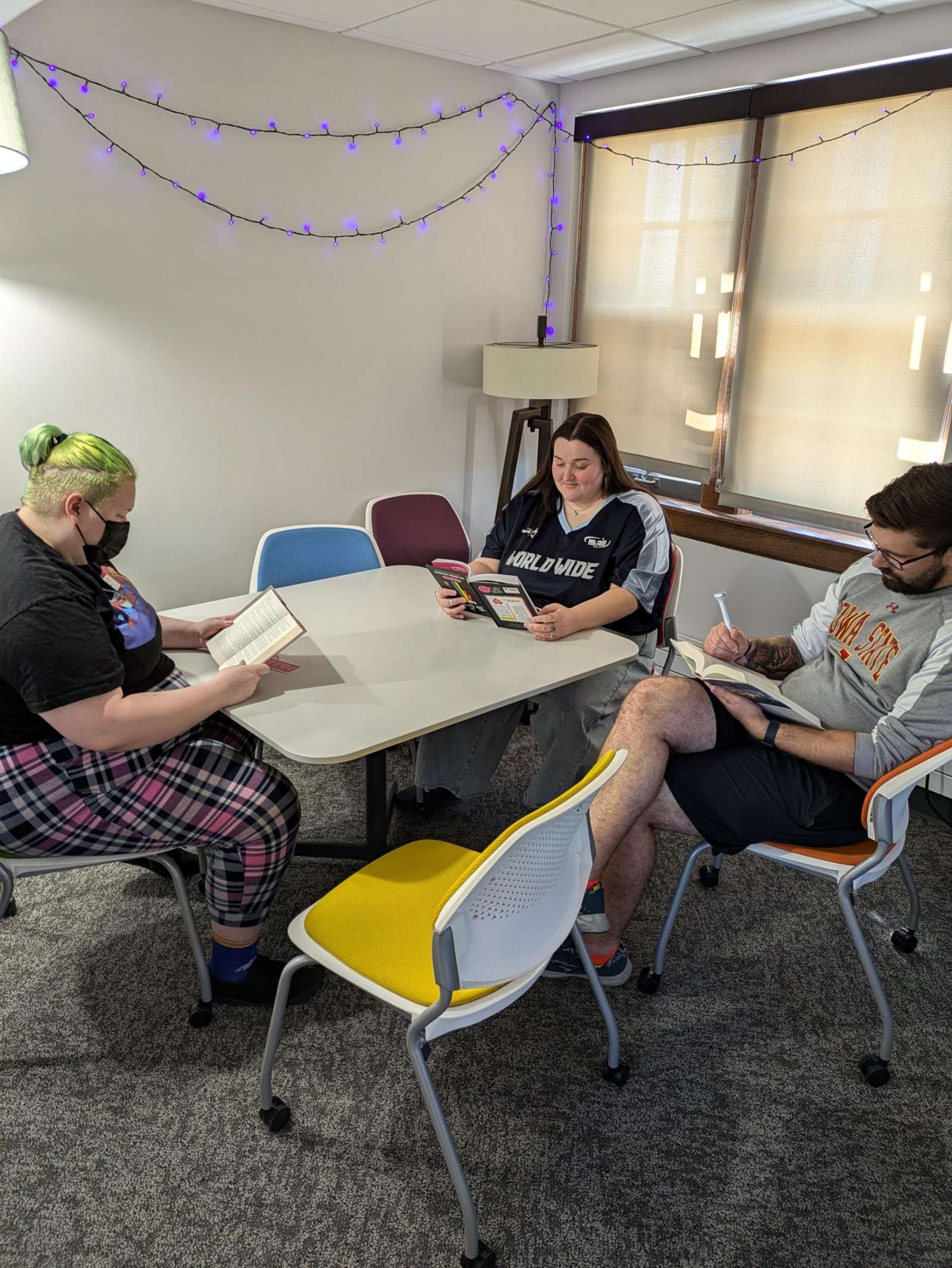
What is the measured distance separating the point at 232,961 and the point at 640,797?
107 cm

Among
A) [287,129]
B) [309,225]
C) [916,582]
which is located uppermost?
[287,129]

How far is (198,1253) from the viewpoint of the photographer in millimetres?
1658

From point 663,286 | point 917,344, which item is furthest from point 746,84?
point 917,344

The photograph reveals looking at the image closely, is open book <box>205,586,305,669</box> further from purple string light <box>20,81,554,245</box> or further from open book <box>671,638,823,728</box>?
purple string light <box>20,81,554,245</box>

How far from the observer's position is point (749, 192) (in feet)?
12.0

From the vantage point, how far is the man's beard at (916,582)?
7.02ft

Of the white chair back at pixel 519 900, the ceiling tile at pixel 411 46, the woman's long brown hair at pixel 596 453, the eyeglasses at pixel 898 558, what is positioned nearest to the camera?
the white chair back at pixel 519 900

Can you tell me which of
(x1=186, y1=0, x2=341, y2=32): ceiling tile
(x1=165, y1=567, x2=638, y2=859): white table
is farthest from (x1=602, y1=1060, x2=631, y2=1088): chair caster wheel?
(x1=186, y1=0, x2=341, y2=32): ceiling tile

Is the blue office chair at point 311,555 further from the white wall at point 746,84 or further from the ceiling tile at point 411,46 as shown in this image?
the ceiling tile at point 411,46

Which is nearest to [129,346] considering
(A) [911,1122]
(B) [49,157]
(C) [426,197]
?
(B) [49,157]

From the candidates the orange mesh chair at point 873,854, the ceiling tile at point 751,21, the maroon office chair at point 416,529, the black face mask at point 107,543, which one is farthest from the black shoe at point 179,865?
the ceiling tile at point 751,21

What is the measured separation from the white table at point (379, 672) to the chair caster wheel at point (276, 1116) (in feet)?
2.37

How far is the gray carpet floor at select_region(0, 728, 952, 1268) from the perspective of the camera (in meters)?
1.70

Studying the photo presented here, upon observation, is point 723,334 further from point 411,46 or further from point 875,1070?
point 875,1070
